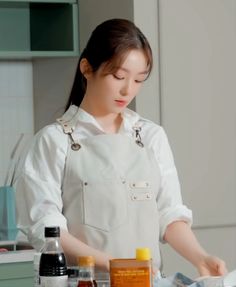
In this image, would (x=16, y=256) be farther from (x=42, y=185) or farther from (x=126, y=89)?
(x=126, y=89)

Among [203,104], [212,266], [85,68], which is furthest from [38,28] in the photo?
[212,266]

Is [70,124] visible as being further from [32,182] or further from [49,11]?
[49,11]

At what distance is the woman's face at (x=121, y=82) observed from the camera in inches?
83.0

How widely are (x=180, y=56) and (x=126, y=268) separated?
170 cm

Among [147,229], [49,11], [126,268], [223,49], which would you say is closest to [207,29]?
[223,49]

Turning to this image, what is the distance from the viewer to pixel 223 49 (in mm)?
3393

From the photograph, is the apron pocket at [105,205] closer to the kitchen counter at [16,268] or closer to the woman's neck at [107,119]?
the woman's neck at [107,119]

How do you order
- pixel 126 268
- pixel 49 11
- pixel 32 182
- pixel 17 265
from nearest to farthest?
pixel 126 268 < pixel 32 182 < pixel 17 265 < pixel 49 11

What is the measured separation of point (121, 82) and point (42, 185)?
316mm

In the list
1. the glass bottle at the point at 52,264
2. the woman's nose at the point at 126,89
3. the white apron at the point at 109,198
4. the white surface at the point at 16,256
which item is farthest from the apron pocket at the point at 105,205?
the white surface at the point at 16,256

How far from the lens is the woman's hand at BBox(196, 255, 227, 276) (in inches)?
76.7

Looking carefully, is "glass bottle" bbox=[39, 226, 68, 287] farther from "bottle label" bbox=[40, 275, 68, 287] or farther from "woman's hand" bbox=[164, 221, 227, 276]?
"woman's hand" bbox=[164, 221, 227, 276]

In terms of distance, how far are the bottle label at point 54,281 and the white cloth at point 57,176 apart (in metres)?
0.29

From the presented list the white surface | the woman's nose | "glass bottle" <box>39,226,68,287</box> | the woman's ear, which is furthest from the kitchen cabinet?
"glass bottle" <box>39,226,68,287</box>
